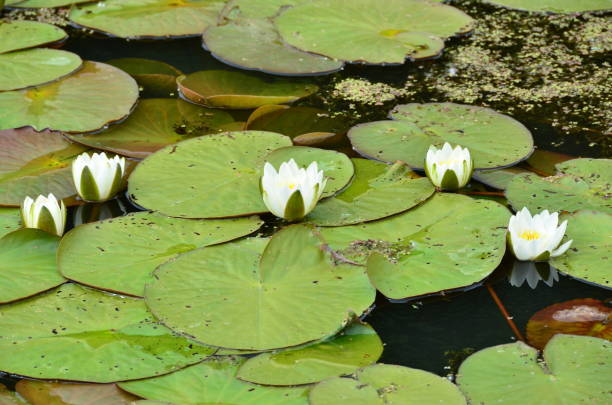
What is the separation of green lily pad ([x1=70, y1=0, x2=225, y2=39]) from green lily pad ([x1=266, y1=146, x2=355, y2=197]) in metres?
1.49

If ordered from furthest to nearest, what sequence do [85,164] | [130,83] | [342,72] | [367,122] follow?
[342,72]
[130,83]
[367,122]
[85,164]

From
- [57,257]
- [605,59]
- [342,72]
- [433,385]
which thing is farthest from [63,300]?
[605,59]

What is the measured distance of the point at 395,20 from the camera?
4.33 meters

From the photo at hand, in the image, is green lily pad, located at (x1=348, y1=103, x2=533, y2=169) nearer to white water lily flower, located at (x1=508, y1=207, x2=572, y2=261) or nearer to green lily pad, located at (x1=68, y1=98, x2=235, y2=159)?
white water lily flower, located at (x1=508, y1=207, x2=572, y2=261)

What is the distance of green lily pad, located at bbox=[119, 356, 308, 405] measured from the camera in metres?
2.10

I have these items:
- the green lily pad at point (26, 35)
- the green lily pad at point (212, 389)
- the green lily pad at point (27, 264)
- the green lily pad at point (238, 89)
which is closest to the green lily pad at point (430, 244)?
the green lily pad at point (212, 389)

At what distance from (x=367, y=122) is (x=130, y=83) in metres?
1.15

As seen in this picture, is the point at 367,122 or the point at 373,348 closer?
the point at 373,348

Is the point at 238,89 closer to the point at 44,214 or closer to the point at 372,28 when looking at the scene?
the point at 372,28

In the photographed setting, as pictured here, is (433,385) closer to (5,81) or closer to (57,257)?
(57,257)

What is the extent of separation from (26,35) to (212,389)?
2762 millimetres

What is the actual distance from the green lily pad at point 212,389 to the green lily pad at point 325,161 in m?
0.99

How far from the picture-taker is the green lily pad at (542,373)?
2096 mm

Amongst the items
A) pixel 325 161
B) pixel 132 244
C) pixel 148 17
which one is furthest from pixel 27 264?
pixel 148 17
